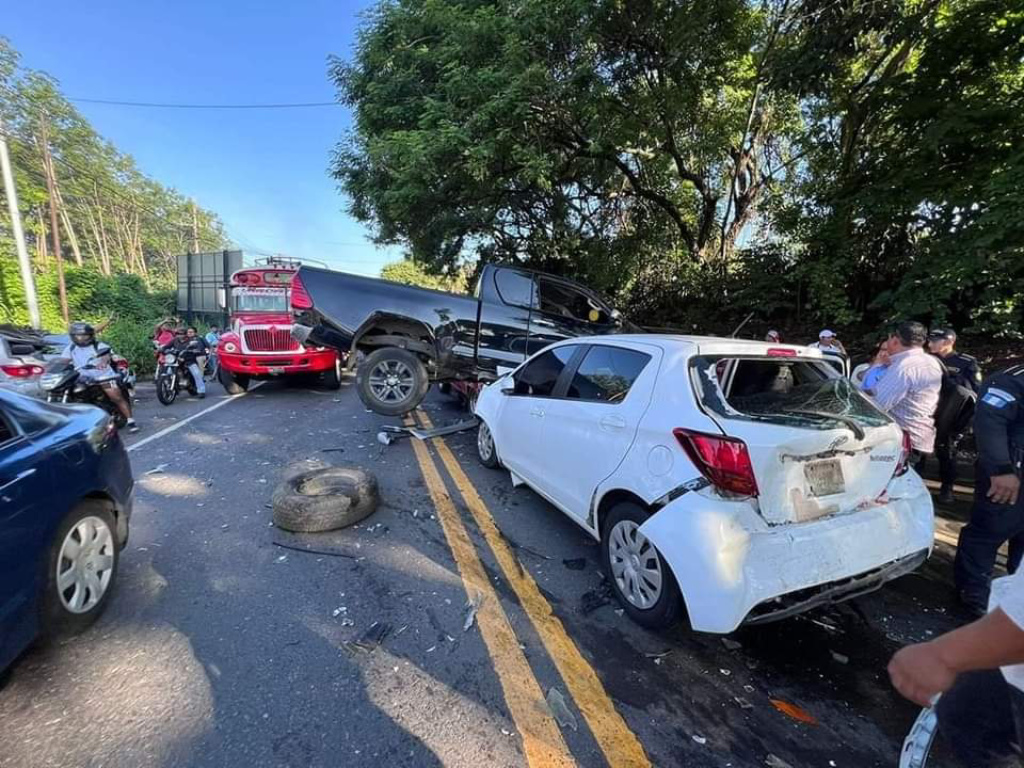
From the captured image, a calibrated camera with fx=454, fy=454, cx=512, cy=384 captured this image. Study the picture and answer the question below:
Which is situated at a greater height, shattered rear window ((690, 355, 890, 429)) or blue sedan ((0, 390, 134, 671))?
shattered rear window ((690, 355, 890, 429))

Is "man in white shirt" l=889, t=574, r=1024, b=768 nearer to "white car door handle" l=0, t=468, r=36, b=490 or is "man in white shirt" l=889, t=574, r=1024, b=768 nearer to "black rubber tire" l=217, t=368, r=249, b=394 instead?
"white car door handle" l=0, t=468, r=36, b=490

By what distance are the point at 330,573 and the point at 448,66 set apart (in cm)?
945

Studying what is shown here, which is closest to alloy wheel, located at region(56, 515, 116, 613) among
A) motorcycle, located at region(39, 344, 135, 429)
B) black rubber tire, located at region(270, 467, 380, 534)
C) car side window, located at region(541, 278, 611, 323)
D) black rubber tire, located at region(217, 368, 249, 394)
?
black rubber tire, located at region(270, 467, 380, 534)

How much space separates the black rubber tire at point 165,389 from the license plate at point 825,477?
33.0ft

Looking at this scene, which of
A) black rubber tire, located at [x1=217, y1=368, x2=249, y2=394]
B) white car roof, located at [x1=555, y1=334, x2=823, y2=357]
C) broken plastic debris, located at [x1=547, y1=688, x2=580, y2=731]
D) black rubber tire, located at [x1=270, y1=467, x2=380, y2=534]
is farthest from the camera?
black rubber tire, located at [x1=217, y1=368, x2=249, y2=394]

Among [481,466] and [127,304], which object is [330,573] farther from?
[127,304]

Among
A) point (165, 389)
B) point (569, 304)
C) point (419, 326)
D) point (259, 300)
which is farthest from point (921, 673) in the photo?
point (259, 300)

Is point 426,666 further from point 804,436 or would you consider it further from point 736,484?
point 804,436

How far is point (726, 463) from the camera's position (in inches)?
88.6

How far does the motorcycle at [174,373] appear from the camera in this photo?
334 inches

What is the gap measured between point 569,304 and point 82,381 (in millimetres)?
6956

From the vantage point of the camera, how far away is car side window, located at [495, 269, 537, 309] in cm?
641

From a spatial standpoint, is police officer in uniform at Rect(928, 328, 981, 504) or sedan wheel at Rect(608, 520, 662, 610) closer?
sedan wheel at Rect(608, 520, 662, 610)

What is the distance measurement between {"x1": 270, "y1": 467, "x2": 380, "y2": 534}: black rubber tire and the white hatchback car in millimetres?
1747
